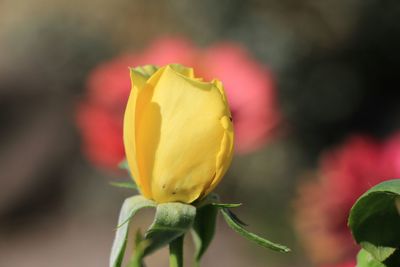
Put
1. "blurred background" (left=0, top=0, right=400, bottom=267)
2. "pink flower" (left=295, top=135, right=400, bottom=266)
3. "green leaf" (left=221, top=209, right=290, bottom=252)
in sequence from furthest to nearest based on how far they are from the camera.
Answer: "blurred background" (left=0, top=0, right=400, bottom=267)
"pink flower" (left=295, top=135, right=400, bottom=266)
"green leaf" (left=221, top=209, right=290, bottom=252)

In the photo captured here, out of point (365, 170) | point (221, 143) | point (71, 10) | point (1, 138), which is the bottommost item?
point (1, 138)

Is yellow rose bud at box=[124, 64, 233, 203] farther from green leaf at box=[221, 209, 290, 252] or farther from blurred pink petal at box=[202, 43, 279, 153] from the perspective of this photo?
blurred pink petal at box=[202, 43, 279, 153]

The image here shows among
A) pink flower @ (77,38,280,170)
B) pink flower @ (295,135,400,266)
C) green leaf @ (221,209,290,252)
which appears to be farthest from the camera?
pink flower @ (77,38,280,170)

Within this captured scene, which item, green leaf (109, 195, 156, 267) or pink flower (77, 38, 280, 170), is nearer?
green leaf (109, 195, 156, 267)

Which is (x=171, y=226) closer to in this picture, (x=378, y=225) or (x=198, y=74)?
(x=378, y=225)

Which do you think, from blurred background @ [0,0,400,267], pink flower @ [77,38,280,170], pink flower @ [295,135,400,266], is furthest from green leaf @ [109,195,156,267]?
blurred background @ [0,0,400,267]

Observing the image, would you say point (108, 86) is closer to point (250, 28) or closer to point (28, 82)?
point (250, 28)

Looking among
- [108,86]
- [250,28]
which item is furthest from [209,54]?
[250,28]
